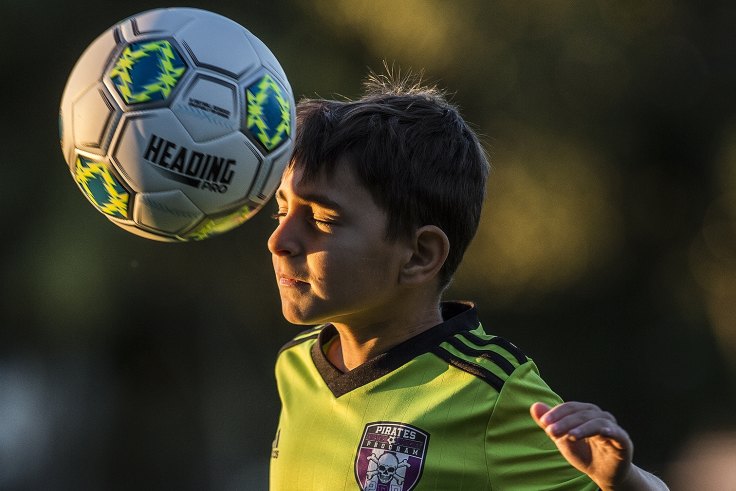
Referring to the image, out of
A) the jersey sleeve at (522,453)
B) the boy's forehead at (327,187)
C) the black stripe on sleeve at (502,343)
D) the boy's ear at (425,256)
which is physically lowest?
the jersey sleeve at (522,453)

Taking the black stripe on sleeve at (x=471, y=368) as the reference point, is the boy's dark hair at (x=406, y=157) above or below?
above

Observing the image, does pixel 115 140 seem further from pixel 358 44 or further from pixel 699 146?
pixel 699 146

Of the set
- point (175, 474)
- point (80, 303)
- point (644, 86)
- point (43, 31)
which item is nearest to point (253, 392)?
point (175, 474)

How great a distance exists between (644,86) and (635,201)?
41.1 inches

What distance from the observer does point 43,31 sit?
10203 millimetres

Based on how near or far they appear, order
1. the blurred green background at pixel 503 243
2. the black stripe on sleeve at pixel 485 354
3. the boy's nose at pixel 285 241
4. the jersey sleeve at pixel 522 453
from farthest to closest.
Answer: the blurred green background at pixel 503 243, the boy's nose at pixel 285 241, the black stripe on sleeve at pixel 485 354, the jersey sleeve at pixel 522 453

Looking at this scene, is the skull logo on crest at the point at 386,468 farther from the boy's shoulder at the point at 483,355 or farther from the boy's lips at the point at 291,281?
the boy's lips at the point at 291,281

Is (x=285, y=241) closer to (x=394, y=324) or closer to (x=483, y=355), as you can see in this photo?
(x=394, y=324)

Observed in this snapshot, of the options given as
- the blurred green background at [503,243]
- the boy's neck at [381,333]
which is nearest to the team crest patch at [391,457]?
the boy's neck at [381,333]

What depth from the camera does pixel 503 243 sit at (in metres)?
10.2

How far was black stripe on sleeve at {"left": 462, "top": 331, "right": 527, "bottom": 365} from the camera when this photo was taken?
11.0ft

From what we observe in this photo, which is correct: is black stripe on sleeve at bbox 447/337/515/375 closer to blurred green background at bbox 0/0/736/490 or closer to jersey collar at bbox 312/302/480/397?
jersey collar at bbox 312/302/480/397

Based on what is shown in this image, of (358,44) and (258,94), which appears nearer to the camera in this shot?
(258,94)

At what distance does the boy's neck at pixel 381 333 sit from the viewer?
3.59 m
